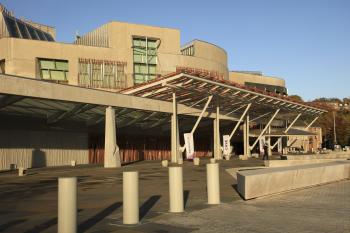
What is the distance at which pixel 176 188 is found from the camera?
1025 cm

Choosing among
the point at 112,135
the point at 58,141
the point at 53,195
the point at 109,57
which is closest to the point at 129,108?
the point at 112,135

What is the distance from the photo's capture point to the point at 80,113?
3494 centimetres

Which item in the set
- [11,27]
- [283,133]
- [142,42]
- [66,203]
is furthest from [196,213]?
[283,133]

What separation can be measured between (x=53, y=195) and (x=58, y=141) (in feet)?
78.2

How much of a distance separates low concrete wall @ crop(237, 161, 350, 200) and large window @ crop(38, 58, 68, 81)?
102ft

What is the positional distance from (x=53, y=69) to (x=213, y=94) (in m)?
15.9

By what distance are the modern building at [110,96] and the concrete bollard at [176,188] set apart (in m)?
17.1

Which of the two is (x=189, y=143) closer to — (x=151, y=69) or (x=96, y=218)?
(x=151, y=69)

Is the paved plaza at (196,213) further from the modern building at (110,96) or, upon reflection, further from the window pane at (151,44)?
the window pane at (151,44)

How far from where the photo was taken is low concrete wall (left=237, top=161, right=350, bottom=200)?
1278 centimetres

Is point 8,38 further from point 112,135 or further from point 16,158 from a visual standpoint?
point 112,135

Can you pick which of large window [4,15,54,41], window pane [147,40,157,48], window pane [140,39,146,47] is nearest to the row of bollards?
window pane [140,39,146,47]

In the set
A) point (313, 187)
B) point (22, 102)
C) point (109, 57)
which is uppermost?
point (109, 57)

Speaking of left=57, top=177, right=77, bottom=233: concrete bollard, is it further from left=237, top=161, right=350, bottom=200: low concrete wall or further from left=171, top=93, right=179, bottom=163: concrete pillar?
left=171, top=93, right=179, bottom=163: concrete pillar
